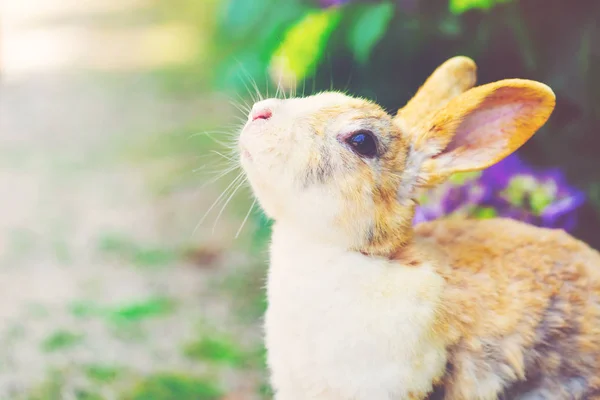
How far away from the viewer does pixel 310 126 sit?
6.17 ft

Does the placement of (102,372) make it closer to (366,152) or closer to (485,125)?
(366,152)

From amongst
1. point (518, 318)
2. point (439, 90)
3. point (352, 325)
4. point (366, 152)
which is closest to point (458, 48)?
point (439, 90)

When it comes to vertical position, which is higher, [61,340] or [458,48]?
[458,48]

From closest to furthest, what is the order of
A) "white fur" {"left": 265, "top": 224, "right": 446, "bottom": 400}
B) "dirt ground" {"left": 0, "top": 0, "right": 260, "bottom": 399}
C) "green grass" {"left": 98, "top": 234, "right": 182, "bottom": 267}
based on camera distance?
"white fur" {"left": 265, "top": 224, "right": 446, "bottom": 400} → "dirt ground" {"left": 0, "top": 0, "right": 260, "bottom": 399} → "green grass" {"left": 98, "top": 234, "right": 182, "bottom": 267}

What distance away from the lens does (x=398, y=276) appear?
187cm

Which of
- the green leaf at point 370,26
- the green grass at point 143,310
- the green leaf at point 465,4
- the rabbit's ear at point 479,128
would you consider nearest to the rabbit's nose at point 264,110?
the rabbit's ear at point 479,128

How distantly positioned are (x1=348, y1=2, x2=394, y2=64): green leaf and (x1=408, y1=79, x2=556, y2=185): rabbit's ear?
932 millimetres

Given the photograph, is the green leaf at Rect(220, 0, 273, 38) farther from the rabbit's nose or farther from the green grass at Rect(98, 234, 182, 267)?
the rabbit's nose

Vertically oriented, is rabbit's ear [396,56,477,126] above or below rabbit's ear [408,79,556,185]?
above

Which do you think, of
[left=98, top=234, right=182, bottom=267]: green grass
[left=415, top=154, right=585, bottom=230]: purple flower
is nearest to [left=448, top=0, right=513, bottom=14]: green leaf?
[left=415, top=154, right=585, bottom=230]: purple flower

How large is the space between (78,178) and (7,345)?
1798 mm

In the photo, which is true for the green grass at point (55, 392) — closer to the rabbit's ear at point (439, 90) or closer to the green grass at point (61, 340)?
the green grass at point (61, 340)

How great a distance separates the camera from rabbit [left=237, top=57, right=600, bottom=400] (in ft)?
5.99

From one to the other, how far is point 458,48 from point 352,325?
1.86 metres
